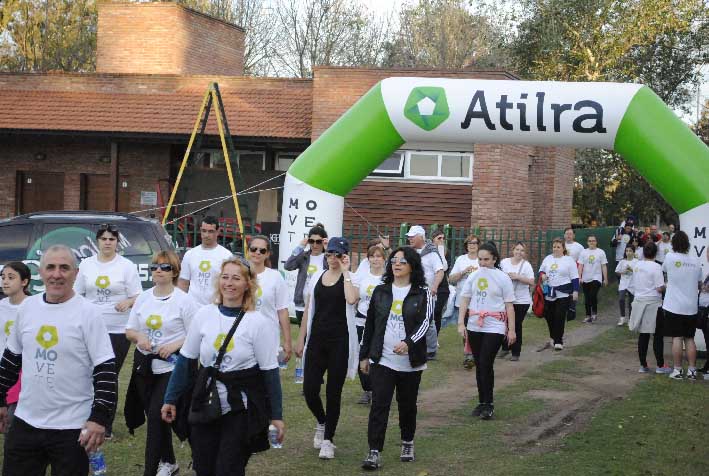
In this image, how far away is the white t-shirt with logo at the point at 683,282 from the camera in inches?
472

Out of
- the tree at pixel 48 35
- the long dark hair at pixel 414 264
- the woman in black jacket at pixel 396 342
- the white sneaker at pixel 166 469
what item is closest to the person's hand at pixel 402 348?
the woman in black jacket at pixel 396 342

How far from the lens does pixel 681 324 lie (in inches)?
477

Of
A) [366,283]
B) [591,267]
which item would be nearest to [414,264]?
[366,283]

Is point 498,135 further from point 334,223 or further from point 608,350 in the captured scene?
point 608,350

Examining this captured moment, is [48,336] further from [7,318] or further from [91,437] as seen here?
[7,318]

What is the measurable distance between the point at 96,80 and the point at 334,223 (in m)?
14.5

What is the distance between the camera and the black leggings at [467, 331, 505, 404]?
961 centimetres

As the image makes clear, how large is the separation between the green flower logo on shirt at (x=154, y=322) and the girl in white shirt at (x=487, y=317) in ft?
12.0

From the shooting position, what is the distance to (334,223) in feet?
46.8

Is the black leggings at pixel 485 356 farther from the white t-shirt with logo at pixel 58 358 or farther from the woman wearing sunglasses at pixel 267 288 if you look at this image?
the white t-shirt with logo at pixel 58 358

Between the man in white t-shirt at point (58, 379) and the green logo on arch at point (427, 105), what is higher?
the green logo on arch at point (427, 105)

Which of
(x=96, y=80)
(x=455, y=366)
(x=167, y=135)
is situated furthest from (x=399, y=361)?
(x=96, y=80)

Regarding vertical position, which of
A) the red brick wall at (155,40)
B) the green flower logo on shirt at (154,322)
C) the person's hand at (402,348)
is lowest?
the person's hand at (402,348)

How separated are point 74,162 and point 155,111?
3.21 metres
